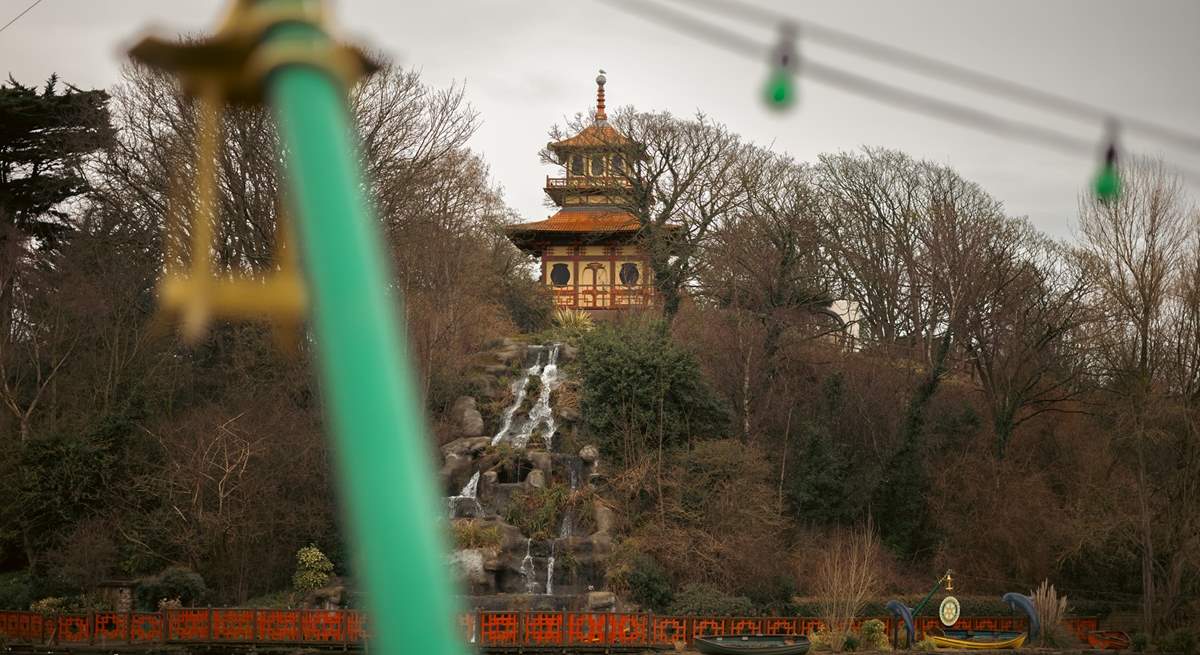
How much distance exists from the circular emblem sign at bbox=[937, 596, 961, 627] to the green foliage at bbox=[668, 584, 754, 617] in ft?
14.1

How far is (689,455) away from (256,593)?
11569mm

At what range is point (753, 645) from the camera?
85.8 ft

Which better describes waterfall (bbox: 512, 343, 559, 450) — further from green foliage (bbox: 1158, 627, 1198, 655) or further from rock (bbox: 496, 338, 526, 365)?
green foliage (bbox: 1158, 627, 1198, 655)

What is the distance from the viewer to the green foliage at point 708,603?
29562mm

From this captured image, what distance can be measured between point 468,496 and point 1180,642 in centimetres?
1798

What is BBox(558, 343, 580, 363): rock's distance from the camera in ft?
146

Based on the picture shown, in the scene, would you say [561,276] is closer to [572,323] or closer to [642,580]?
[572,323]

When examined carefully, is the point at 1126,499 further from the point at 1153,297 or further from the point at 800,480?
the point at 800,480

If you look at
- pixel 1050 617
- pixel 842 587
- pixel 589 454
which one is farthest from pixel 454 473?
pixel 1050 617

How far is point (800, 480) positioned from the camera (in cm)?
3653

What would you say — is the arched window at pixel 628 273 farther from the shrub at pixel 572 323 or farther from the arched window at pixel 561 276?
the arched window at pixel 561 276

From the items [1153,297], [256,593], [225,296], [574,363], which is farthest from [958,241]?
[225,296]

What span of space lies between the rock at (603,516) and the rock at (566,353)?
33.6 ft

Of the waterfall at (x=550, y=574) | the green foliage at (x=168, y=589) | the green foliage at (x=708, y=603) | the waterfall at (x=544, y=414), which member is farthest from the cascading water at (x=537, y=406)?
the green foliage at (x=168, y=589)
